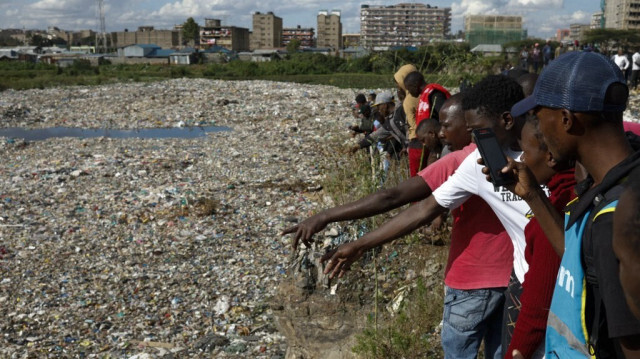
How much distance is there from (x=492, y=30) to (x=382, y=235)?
224 feet

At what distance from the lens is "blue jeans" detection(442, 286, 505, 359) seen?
221cm

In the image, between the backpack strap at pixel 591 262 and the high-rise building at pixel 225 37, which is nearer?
the backpack strap at pixel 591 262

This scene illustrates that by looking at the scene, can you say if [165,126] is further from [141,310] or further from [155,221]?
[141,310]

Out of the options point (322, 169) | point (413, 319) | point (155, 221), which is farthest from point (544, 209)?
point (322, 169)

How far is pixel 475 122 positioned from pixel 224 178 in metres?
8.02

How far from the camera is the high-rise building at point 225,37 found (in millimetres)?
106812

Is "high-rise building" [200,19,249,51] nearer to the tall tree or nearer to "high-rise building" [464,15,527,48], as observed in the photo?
the tall tree

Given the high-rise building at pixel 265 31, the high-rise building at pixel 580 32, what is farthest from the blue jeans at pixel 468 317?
the high-rise building at pixel 265 31

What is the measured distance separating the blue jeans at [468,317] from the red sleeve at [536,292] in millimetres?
457

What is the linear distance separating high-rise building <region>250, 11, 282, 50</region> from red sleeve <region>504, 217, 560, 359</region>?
116m

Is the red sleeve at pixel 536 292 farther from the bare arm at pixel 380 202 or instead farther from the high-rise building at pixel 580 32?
the high-rise building at pixel 580 32

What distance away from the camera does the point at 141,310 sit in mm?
5438

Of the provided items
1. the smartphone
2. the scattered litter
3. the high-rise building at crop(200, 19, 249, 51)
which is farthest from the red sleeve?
the high-rise building at crop(200, 19, 249, 51)

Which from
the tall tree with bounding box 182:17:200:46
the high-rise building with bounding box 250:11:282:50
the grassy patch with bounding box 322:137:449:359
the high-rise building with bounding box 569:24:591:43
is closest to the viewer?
the grassy patch with bounding box 322:137:449:359
